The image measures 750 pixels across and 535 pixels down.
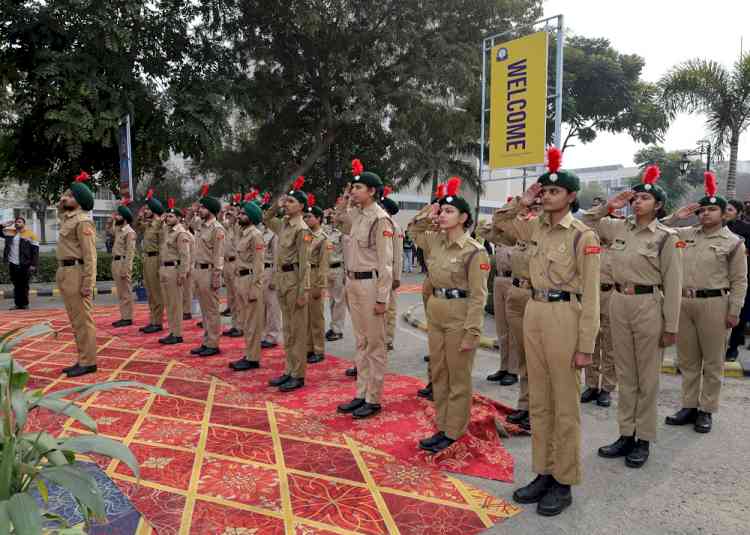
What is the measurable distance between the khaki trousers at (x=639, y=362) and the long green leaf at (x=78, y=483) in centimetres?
350

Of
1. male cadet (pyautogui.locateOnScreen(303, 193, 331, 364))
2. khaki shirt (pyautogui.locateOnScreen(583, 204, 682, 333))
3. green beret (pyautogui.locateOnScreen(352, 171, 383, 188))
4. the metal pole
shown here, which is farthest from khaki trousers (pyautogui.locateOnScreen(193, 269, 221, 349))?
the metal pole

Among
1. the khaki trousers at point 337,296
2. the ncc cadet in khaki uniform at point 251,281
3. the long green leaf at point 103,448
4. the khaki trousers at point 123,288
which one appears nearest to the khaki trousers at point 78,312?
the ncc cadet in khaki uniform at point 251,281

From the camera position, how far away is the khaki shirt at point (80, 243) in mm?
5909

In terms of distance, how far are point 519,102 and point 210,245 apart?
21.6ft

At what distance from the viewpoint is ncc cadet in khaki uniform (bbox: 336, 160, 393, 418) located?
4602 mm

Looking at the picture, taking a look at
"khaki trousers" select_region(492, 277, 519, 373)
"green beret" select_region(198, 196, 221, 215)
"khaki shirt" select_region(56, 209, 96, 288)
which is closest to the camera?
"khaki trousers" select_region(492, 277, 519, 373)

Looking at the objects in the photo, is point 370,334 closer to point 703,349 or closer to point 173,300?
point 703,349

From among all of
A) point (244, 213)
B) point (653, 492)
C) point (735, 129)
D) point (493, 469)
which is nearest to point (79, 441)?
point (493, 469)

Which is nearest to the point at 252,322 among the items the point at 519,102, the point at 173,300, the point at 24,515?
the point at 173,300

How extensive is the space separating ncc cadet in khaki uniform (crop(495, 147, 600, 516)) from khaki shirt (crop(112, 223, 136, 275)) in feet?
23.3

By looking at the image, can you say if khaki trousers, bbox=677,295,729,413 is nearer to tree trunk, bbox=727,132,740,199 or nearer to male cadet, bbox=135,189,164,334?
male cadet, bbox=135,189,164,334

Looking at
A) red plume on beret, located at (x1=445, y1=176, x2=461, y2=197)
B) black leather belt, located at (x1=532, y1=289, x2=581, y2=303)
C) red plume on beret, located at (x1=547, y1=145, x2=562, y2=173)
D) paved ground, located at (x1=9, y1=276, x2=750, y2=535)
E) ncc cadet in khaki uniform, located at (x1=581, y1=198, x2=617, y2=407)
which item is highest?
red plume on beret, located at (x1=547, y1=145, x2=562, y2=173)

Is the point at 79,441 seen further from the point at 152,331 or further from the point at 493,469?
the point at 152,331

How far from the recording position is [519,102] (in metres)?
Result: 10.5
